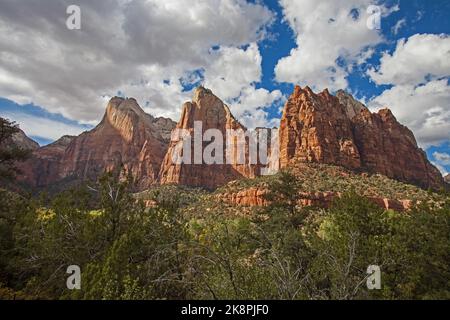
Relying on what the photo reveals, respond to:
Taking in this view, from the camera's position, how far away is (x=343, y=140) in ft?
415

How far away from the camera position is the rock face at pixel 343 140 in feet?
393

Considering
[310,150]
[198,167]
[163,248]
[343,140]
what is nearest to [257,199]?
[310,150]

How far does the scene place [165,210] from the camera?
48.9 feet

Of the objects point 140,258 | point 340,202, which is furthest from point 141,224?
point 340,202

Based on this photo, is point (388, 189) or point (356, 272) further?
point (388, 189)

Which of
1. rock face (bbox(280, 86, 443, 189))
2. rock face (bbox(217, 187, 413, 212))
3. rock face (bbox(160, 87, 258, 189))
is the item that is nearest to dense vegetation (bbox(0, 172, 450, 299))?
rock face (bbox(217, 187, 413, 212))

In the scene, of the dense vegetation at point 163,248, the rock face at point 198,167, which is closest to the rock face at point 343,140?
the rock face at point 198,167

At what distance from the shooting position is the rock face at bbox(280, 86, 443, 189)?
393ft

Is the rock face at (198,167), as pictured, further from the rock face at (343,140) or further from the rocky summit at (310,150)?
the rock face at (343,140)

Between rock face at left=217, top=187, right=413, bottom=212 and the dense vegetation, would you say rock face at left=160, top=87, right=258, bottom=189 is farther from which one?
the dense vegetation

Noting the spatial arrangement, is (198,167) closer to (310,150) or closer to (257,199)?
(310,150)
